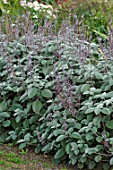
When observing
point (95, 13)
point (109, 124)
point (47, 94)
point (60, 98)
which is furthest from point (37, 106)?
point (95, 13)

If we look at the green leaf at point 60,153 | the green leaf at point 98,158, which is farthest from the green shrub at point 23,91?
the green leaf at point 98,158

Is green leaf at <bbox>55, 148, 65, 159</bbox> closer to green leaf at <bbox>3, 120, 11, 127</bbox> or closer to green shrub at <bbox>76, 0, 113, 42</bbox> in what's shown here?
green leaf at <bbox>3, 120, 11, 127</bbox>

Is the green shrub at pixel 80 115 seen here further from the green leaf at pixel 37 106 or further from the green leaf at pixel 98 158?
the green leaf at pixel 37 106

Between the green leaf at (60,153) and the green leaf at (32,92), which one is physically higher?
the green leaf at (32,92)

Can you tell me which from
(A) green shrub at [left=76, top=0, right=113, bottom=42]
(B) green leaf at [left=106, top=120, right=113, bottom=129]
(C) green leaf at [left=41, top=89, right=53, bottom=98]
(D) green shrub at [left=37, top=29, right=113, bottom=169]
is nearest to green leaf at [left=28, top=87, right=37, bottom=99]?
(C) green leaf at [left=41, top=89, right=53, bottom=98]

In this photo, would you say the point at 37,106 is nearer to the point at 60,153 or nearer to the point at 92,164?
the point at 60,153

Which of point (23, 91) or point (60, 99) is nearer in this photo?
point (60, 99)

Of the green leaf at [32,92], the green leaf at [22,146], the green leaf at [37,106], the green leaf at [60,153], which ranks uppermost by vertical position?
the green leaf at [32,92]

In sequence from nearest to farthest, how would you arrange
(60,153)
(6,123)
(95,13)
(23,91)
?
(60,153), (6,123), (23,91), (95,13)

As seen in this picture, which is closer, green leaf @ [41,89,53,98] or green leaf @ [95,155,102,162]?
green leaf @ [95,155,102,162]

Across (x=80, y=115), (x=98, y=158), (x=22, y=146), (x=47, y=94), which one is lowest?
(x=22, y=146)

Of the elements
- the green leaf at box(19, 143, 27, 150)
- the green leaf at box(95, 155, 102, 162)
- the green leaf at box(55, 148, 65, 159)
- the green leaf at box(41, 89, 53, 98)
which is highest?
the green leaf at box(41, 89, 53, 98)

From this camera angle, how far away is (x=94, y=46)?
16.9ft

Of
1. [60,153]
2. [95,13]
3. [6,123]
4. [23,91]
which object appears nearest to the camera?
[60,153]
